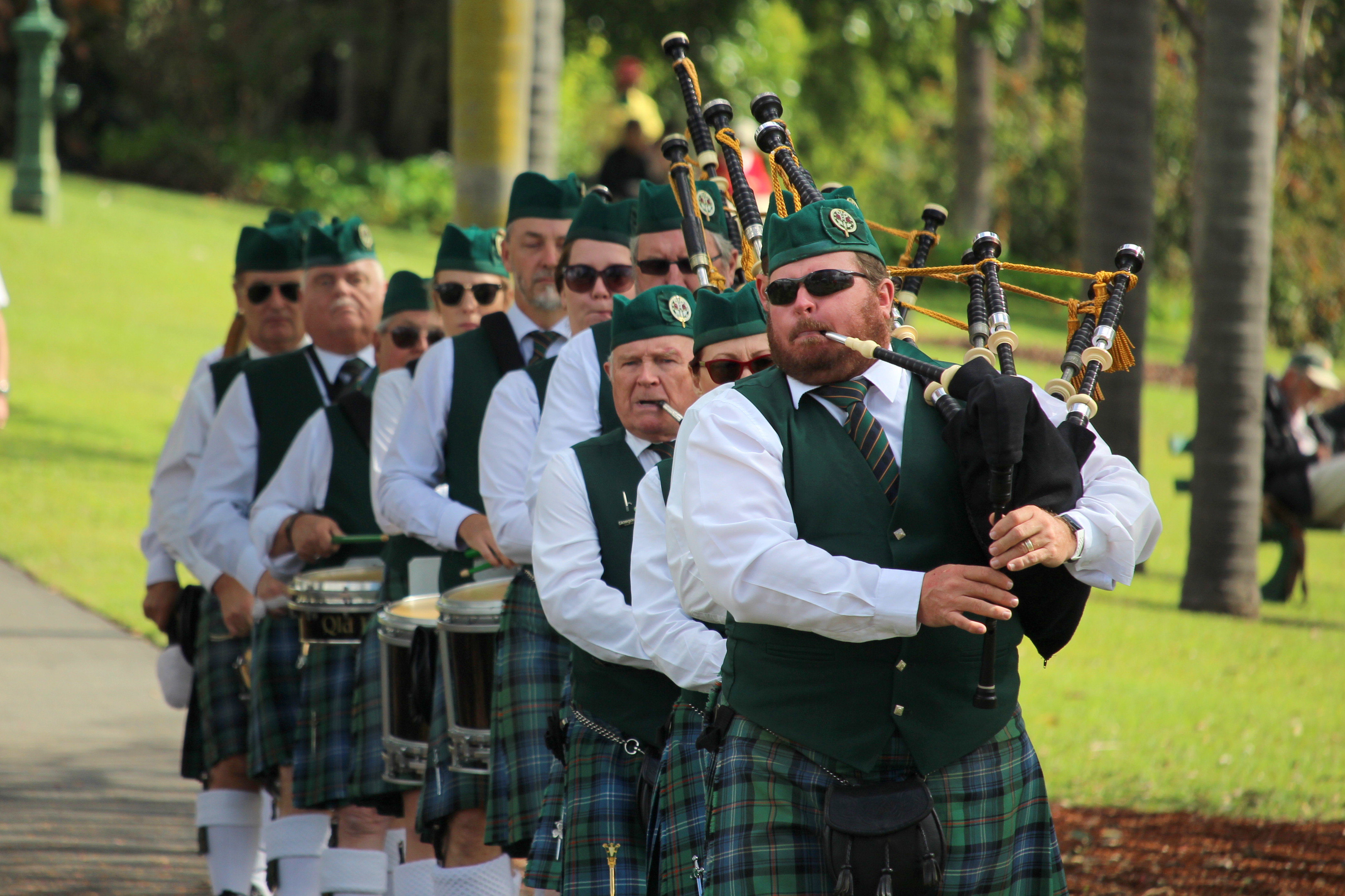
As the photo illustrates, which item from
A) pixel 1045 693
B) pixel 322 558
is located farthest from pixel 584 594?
pixel 1045 693

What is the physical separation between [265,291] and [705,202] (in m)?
2.25

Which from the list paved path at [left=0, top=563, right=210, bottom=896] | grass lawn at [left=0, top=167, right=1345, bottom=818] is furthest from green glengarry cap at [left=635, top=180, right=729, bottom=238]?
grass lawn at [left=0, top=167, right=1345, bottom=818]

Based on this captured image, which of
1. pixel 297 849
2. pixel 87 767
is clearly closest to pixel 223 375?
pixel 297 849

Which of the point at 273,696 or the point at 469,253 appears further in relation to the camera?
the point at 469,253

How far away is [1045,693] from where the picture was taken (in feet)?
28.0

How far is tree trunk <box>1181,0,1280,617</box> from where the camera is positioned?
9.43m

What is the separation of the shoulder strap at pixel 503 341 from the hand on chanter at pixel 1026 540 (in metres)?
2.69

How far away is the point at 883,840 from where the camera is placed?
292cm

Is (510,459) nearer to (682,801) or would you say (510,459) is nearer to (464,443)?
(464,443)

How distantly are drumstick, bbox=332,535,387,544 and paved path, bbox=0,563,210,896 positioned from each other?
1.39m

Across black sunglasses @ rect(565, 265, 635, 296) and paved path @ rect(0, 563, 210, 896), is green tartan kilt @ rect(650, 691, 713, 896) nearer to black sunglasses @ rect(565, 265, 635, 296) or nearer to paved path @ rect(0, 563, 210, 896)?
Answer: black sunglasses @ rect(565, 265, 635, 296)

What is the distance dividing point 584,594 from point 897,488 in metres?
1.15

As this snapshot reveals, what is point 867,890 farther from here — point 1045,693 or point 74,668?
point 74,668

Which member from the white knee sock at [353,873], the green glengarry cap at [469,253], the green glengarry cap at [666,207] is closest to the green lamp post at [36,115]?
the green glengarry cap at [469,253]
